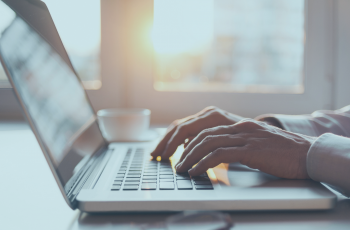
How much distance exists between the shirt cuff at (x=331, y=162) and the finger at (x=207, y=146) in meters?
0.11

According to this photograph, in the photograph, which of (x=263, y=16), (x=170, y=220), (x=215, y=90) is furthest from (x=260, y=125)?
(x=263, y=16)

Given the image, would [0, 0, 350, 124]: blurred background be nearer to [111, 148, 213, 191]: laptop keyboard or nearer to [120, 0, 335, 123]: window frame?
[120, 0, 335, 123]: window frame

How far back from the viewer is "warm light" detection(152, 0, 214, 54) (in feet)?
3.81

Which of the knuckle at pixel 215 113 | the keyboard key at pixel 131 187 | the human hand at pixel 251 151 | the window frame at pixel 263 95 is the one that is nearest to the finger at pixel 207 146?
the human hand at pixel 251 151

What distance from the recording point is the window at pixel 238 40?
3.85ft

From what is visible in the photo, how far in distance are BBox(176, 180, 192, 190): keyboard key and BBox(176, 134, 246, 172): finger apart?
5cm

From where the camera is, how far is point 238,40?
1.20 meters

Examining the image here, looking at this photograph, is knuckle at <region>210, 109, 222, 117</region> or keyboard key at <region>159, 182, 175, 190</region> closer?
keyboard key at <region>159, 182, 175, 190</region>

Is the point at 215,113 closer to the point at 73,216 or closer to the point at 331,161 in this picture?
the point at 331,161

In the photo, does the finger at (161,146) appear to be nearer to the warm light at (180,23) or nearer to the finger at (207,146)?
the finger at (207,146)

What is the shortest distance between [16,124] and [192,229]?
1.02m

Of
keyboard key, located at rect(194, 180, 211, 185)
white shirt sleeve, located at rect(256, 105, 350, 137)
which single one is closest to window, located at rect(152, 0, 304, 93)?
white shirt sleeve, located at rect(256, 105, 350, 137)

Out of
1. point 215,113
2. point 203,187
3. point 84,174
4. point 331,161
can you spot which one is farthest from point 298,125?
point 84,174

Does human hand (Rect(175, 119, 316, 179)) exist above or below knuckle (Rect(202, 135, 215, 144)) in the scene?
below
